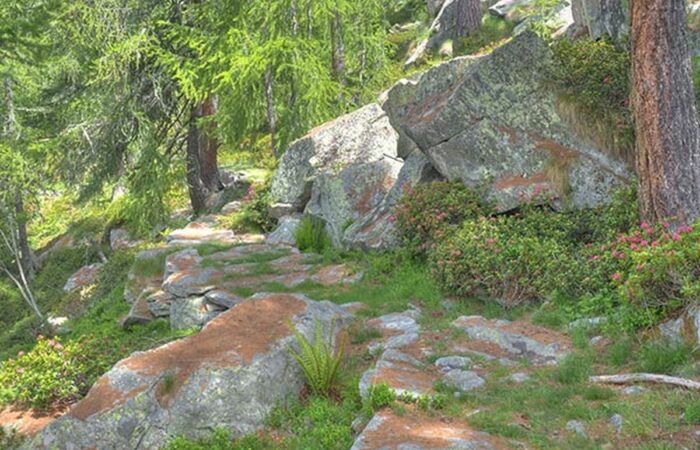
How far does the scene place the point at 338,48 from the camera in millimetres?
19031

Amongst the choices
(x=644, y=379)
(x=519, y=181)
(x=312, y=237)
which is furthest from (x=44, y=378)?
(x=519, y=181)

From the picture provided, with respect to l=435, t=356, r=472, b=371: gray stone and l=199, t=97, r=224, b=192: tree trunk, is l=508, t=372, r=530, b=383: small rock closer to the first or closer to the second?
l=435, t=356, r=472, b=371: gray stone

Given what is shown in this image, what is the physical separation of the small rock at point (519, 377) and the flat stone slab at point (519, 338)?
471 millimetres

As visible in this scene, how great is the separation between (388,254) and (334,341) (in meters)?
4.21

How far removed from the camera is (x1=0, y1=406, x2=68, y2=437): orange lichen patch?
8.02m

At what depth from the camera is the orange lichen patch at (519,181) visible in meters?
11.7

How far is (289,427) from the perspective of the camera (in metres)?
6.77

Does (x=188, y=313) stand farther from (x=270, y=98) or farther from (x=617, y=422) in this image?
(x=270, y=98)

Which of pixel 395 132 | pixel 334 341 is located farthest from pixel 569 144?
pixel 334 341

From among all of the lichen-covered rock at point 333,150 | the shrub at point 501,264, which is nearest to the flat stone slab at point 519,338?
the shrub at point 501,264

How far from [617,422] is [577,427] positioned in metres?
0.35

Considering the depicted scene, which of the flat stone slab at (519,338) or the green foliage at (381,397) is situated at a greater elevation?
the green foliage at (381,397)

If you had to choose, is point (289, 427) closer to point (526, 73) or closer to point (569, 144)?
point (569, 144)

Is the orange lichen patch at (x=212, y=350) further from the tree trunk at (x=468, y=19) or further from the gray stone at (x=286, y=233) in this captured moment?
the tree trunk at (x=468, y=19)
